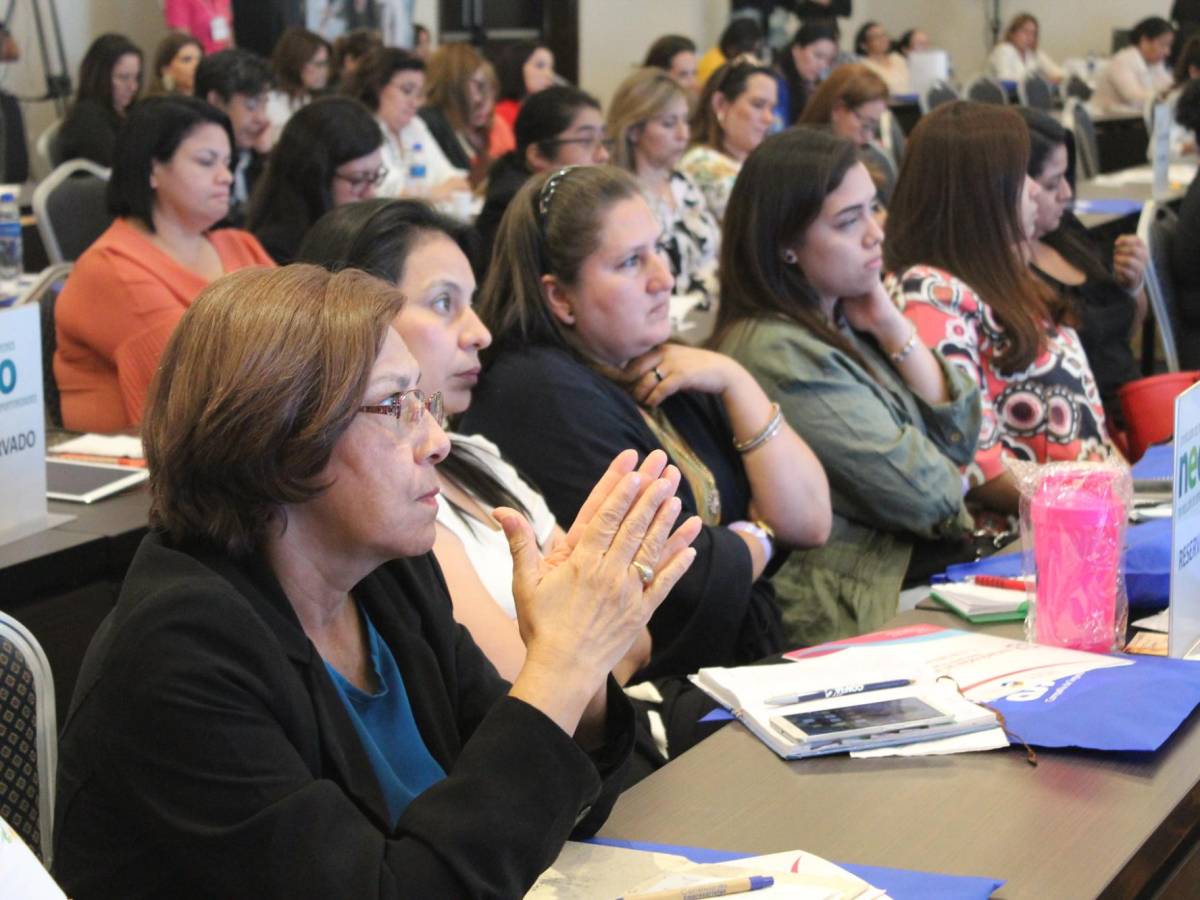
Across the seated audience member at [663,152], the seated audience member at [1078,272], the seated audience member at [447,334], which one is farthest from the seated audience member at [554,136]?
the seated audience member at [447,334]

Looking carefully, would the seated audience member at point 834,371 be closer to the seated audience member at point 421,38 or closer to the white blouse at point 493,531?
the white blouse at point 493,531

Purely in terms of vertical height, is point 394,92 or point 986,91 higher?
point 394,92

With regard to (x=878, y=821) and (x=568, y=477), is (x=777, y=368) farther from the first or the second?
(x=878, y=821)

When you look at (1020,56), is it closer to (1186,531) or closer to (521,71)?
(521,71)

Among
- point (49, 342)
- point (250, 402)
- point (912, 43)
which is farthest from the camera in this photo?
point (912, 43)

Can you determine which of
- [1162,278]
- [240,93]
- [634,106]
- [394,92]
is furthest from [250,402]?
[394,92]

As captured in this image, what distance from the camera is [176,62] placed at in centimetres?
756

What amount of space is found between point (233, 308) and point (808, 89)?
9017mm

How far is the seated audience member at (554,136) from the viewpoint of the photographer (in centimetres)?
476

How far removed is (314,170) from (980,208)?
6.21ft

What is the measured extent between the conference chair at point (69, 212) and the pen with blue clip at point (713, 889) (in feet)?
12.6

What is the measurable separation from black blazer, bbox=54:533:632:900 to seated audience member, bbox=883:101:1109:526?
191 centimetres

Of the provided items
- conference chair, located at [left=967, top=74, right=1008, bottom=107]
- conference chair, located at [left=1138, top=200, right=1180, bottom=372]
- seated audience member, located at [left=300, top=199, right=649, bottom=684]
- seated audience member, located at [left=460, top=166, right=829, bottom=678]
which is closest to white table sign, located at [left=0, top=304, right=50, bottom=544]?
seated audience member, located at [left=300, top=199, right=649, bottom=684]

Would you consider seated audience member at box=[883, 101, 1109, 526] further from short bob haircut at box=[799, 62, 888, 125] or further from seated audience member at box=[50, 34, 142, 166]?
seated audience member at box=[50, 34, 142, 166]
